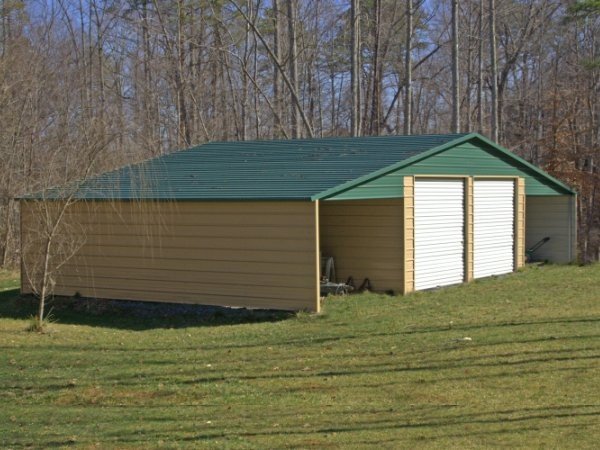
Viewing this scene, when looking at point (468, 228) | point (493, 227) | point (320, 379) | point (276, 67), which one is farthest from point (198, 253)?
point (276, 67)

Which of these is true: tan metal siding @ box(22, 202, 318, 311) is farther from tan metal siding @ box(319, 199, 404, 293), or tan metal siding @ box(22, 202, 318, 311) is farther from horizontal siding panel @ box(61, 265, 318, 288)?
tan metal siding @ box(319, 199, 404, 293)

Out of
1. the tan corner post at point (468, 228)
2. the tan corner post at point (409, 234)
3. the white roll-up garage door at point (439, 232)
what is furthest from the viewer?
the tan corner post at point (468, 228)

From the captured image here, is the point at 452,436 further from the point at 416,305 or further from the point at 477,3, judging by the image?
the point at 477,3

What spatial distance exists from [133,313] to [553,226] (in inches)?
473

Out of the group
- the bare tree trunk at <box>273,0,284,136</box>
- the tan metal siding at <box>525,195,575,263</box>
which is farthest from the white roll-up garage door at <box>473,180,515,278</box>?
the bare tree trunk at <box>273,0,284,136</box>

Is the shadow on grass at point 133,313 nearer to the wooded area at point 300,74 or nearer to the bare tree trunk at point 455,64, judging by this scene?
the wooded area at point 300,74

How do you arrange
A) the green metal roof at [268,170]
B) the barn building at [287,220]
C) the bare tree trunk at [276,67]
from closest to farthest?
the barn building at [287,220], the green metal roof at [268,170], the bare tree trunk at [276,67]

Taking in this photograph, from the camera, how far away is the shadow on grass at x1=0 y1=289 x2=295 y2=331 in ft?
46.0

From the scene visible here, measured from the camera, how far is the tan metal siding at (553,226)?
22.2m

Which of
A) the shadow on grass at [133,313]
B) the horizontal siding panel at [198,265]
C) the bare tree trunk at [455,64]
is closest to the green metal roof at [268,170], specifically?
the horizontal siding panel at [198,265]

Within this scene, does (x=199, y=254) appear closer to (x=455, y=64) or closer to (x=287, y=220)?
(x=287, y=220)

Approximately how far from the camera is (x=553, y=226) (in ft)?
73.7

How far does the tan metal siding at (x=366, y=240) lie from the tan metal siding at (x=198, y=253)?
286 centimetres

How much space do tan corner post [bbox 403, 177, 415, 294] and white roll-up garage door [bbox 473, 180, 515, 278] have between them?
2613 millimetres
